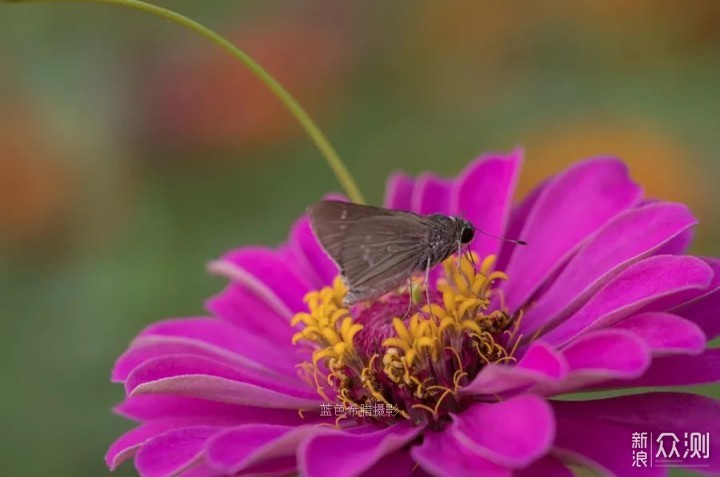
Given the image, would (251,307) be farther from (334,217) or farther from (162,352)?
(334,217)

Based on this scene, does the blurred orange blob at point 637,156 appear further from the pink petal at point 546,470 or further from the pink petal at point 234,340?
the pink petal at point 546,470

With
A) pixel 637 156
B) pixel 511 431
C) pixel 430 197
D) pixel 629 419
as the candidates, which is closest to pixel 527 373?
pixel 511 431

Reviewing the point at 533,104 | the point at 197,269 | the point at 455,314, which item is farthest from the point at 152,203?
the point at 455,314

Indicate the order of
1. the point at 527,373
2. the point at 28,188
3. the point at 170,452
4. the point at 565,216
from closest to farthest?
the point at 527,373
the point at 170,452
the point at 565,216
the point at 28,188

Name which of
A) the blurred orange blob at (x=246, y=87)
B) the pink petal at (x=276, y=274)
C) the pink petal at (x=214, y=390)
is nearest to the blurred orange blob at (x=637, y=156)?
the blurred orange blob at (x=246, y=87)

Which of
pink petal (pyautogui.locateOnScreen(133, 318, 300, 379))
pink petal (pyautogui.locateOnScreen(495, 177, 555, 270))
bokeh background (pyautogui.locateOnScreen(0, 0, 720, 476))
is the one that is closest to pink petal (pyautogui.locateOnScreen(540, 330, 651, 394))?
pink petal (pyautogui.locateOnScreen(495, 177, 555, 270))
